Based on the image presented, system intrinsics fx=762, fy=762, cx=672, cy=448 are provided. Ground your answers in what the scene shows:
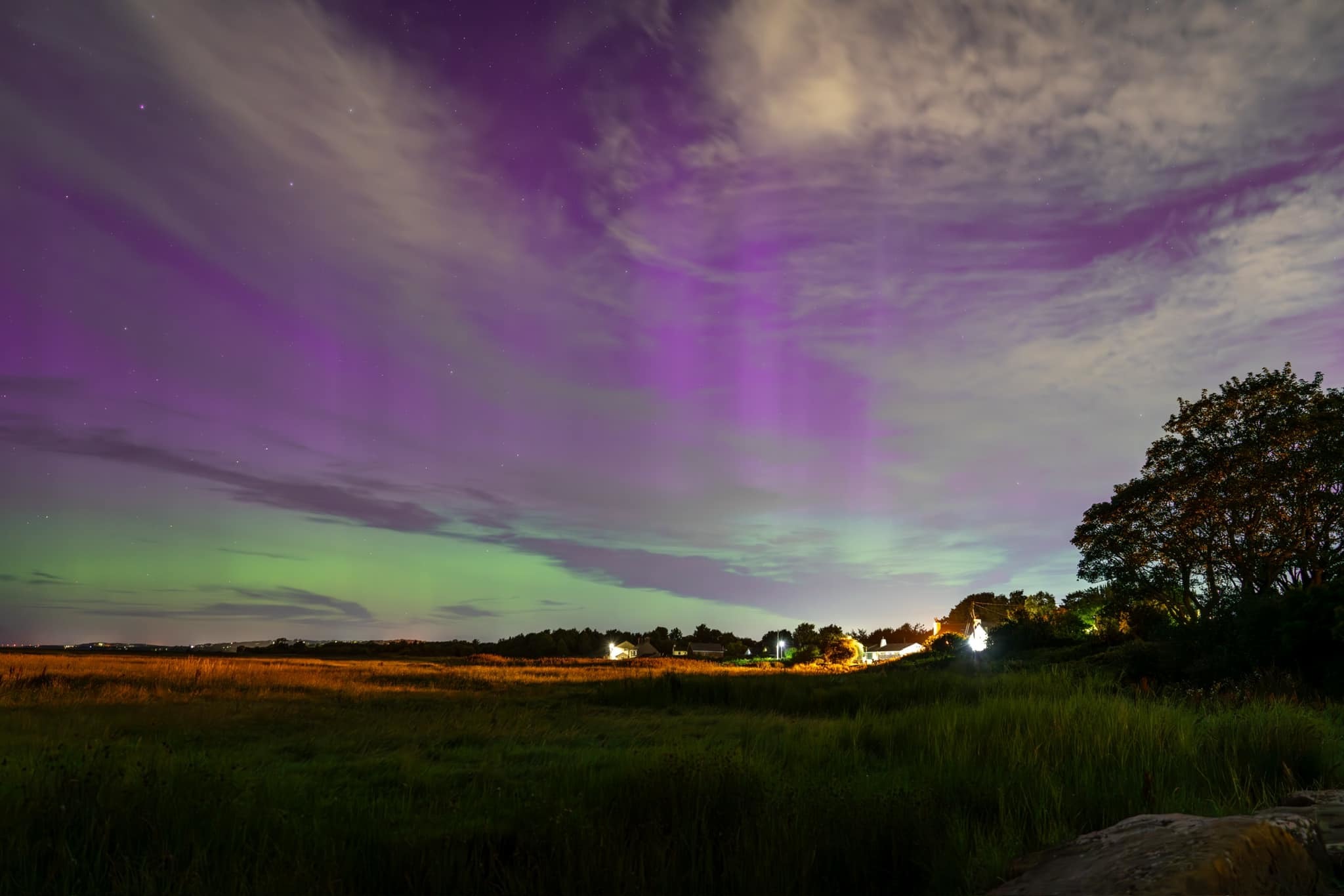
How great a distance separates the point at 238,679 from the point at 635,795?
28.7 meters

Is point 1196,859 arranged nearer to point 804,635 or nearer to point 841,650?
point 841,650

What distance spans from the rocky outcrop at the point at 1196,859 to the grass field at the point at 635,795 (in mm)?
1058

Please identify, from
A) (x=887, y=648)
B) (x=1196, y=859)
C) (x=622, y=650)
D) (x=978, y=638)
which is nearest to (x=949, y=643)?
(x=978, y=638)

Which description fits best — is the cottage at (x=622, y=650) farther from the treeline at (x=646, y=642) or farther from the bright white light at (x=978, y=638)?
the bright white light at (x=978, y=638)

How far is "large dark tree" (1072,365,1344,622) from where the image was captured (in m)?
30.7

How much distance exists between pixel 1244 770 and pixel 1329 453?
29.8 metres

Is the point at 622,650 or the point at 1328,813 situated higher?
the point at 622,650

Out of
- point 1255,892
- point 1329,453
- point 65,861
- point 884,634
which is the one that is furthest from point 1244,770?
point 884,634

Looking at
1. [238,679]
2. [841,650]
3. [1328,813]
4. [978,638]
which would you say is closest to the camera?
[1328,813]

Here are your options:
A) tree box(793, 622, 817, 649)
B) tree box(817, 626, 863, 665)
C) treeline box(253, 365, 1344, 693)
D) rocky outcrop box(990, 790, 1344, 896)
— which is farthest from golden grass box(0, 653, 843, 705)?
tree box(793, 622, 817, 649)

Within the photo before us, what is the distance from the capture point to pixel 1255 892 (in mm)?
3832

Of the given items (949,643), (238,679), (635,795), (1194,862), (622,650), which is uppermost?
(949,643)

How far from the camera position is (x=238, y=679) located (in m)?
30.2

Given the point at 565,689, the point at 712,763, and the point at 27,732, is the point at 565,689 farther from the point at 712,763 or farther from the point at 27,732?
the point at 712,763
